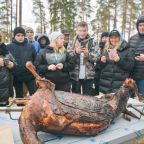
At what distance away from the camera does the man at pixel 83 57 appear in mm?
5469

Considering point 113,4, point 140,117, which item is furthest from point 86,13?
point 140,117

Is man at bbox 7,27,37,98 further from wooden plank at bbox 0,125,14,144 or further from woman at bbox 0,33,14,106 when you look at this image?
wooden plank at bbox 0,125,14,144

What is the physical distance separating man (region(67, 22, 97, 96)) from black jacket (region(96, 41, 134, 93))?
0.70ft

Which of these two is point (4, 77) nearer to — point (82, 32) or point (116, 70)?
point (82, 32)

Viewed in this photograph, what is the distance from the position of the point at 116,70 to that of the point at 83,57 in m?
0.57

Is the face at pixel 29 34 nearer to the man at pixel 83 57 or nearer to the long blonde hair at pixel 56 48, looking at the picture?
the man at pixel 83 57

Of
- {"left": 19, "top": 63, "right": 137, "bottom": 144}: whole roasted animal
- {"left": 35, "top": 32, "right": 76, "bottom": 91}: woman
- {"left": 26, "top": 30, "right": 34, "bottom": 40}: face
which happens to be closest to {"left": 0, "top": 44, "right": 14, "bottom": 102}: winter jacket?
{"left": 35, "top": 32, "right": 76, "bottom": 91}: woman

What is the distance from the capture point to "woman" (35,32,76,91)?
5.23 metres

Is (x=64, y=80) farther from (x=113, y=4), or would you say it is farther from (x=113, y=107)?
(x=113, y=4)

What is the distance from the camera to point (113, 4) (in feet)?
142

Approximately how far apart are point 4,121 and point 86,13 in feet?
141

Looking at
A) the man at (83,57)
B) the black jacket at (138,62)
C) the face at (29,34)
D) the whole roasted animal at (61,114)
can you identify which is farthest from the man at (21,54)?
the whole roasted animal at (61,114)

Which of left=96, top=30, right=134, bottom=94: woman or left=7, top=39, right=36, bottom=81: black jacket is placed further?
left=7, top=39, right=36, bottom=81: black jacket

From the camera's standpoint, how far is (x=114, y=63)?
530 centimetres
